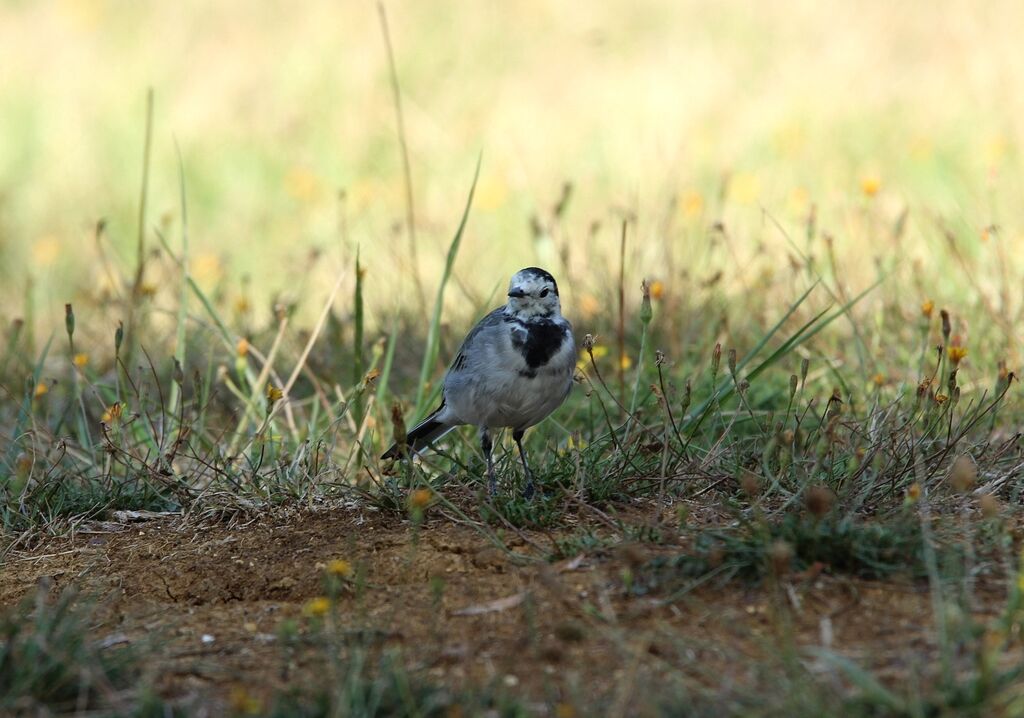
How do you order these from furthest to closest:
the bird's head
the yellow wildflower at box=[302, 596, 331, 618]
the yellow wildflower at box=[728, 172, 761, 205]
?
the yellow wildflower at box=[728, 172, 761, 205] → the bird's head → the yellow wildflower at box=[302, 596, 331, 618]

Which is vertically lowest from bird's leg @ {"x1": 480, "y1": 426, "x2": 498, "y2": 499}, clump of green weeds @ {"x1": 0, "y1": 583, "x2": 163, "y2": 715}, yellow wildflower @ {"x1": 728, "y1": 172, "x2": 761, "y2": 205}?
clump of green weeds @ {"x1": 0, "y1": 583, "x2": 163, "y2": 715}

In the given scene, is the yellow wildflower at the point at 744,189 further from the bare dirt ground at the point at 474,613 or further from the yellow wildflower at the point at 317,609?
the yellow wildflower at the point at 317,609

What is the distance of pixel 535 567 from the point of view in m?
3.21

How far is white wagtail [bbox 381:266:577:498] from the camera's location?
3992 mm

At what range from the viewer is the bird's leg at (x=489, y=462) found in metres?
3.75

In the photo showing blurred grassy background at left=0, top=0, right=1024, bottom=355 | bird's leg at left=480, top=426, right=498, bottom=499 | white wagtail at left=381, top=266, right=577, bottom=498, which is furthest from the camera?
blurred grassy background at left=0, top=0, right=1024, bottom=355

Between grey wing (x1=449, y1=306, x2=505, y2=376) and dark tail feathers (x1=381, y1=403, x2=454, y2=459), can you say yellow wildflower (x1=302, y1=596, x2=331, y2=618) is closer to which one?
grey wing (x1=449, y1=306, x2=505, y2=376)

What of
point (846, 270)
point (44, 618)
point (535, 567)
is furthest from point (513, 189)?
point (44, 618)

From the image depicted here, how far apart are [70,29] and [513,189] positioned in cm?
544

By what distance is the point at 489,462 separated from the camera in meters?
3.87

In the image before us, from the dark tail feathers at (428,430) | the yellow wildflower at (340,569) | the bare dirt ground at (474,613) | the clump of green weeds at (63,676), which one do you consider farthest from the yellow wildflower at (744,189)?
the clump of green weeds at (63,676)

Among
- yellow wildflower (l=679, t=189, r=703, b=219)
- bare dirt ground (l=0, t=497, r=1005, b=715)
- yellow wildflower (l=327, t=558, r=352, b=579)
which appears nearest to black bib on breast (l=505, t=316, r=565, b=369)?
bare dirt ground (l=0, t=497, r=1005, b=715)

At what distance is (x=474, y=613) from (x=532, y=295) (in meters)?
1.40

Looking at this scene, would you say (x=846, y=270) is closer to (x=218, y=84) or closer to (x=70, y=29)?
(x=218, y=84)
